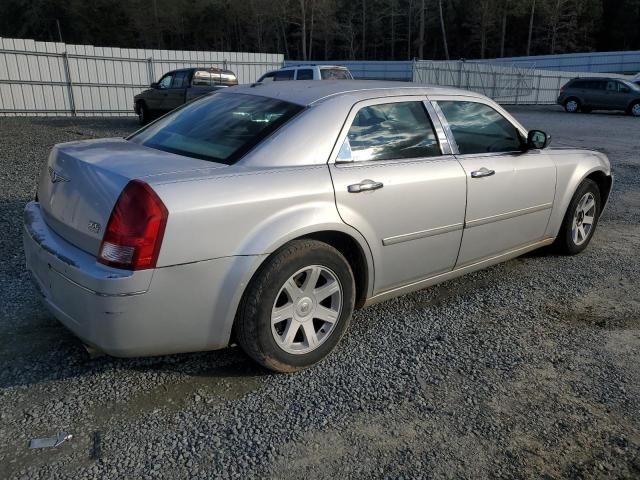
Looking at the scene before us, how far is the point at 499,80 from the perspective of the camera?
30281 mm

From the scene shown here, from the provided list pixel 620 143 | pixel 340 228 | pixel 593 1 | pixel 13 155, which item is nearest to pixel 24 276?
pixel 340 228

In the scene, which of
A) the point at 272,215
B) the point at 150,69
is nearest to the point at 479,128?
A: the point at 272,215

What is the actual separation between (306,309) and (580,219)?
11.0 feet

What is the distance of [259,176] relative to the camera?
108 inches

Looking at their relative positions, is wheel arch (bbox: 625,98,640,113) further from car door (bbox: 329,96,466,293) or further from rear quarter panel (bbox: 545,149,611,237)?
car door (bbox: 329,96,466,293)

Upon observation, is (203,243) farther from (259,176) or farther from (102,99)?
(102,99)

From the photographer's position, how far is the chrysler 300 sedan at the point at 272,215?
96.9 inches

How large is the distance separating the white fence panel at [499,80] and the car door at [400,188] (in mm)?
26333

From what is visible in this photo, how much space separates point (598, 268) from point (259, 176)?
3582 mm

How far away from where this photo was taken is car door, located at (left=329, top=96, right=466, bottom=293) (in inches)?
122

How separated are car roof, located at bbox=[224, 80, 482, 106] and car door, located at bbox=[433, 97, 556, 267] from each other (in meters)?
0.16

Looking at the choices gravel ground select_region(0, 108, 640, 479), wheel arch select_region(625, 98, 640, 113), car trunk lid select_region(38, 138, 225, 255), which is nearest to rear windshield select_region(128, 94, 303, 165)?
car trunk lid select_region(38, 138, 225, 255)

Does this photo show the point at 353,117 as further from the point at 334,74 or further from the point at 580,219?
the point at 334,74

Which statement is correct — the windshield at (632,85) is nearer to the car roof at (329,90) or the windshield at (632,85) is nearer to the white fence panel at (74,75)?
the white fence panel at (74,75)
